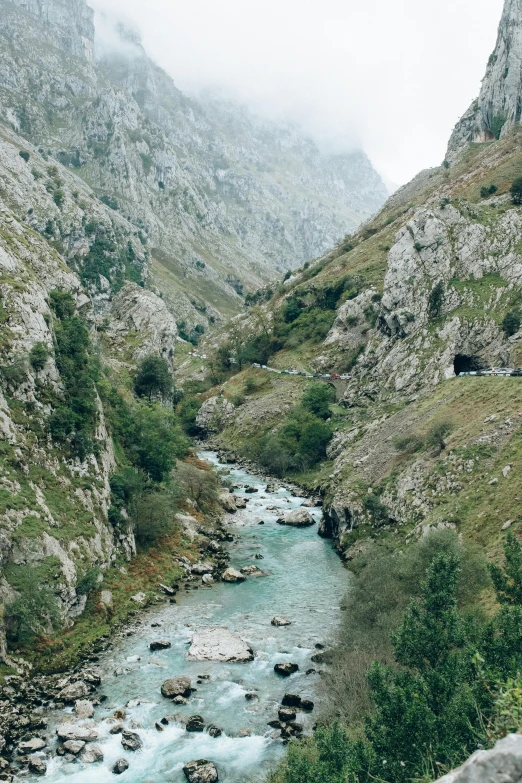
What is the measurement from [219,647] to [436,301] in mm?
74749

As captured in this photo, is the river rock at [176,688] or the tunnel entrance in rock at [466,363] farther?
the tunnel entrance in rock at [466,363]

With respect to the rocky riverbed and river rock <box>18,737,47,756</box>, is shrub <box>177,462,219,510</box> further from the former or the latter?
river rock <box>18,737,47,756</box>

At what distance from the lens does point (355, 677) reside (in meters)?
29.6

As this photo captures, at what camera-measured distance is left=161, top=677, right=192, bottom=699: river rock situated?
107 ft

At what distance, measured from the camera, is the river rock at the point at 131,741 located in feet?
91.0

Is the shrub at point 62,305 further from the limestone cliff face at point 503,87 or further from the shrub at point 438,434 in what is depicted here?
the limestone cliff face at point 503,87

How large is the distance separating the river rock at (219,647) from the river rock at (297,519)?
1150 inches

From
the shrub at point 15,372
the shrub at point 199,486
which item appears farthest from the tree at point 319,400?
the shrub at point 15,372

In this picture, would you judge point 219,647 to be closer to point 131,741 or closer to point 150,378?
point 131,741

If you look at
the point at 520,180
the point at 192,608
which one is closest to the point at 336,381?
the point at 520,180

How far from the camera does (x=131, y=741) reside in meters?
28.0

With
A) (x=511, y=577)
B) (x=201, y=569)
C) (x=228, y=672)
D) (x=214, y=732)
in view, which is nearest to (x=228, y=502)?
(x=201, y=569)

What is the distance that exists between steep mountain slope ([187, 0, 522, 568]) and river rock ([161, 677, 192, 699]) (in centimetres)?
2285

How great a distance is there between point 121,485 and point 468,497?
107 ft
